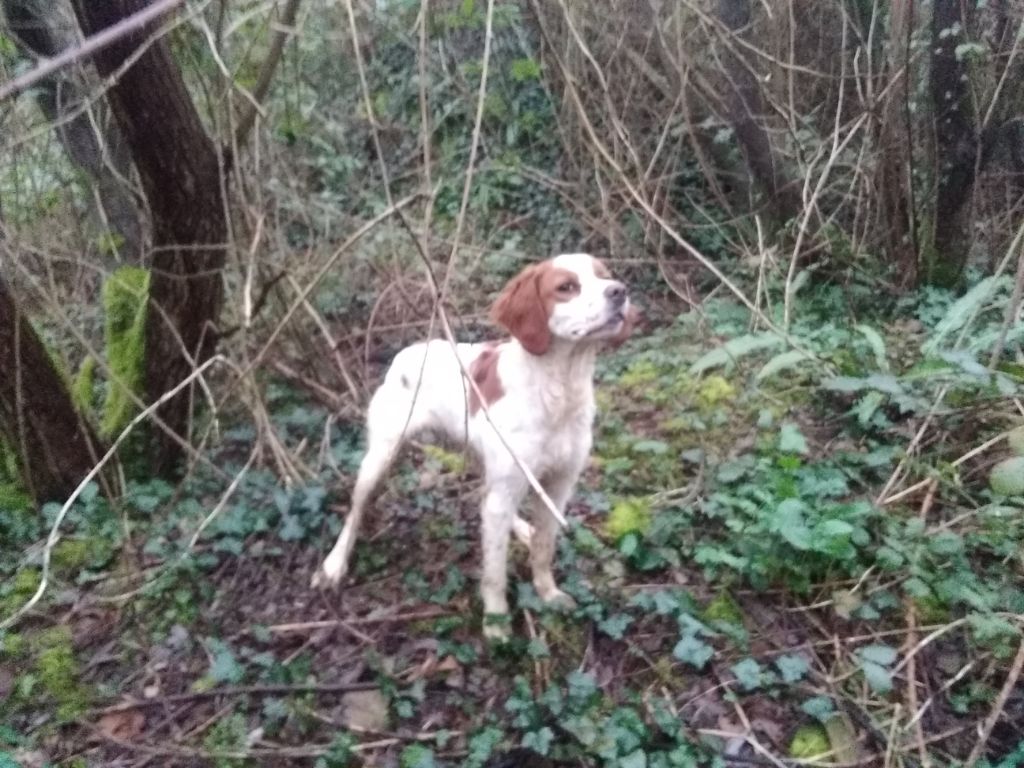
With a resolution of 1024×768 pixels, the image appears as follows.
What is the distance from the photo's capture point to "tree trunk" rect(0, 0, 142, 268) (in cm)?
495

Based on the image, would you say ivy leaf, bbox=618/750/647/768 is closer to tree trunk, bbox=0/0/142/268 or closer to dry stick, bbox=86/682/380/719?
dry stick, bbox=86/682/380/719

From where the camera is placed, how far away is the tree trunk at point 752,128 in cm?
634

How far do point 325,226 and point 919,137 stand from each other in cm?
393

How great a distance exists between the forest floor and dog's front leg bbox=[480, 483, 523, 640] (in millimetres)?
107

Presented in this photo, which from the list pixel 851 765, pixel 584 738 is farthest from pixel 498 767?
pixel 851 765

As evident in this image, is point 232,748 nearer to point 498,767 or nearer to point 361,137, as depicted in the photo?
point 498,767

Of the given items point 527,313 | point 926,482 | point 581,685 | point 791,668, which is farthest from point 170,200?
point 926,482

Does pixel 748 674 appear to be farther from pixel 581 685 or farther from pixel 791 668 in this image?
pixel 581 685

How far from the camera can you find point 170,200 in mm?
4176

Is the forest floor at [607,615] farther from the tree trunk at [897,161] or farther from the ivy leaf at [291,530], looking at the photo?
the tree trunk at [897,161]

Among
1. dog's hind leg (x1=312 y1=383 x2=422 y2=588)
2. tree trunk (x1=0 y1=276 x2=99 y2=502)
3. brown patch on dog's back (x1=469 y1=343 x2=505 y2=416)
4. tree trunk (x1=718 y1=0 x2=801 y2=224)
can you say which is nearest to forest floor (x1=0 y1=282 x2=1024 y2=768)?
dog's hind leg (x1=312 y1=383 x2=422 y2=588)

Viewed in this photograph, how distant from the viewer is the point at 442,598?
12.1 feet

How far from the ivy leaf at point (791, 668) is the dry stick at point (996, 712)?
1.87 ft

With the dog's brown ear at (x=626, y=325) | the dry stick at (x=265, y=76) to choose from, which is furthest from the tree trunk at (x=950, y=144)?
the dry stick at (x=265, y=76)
